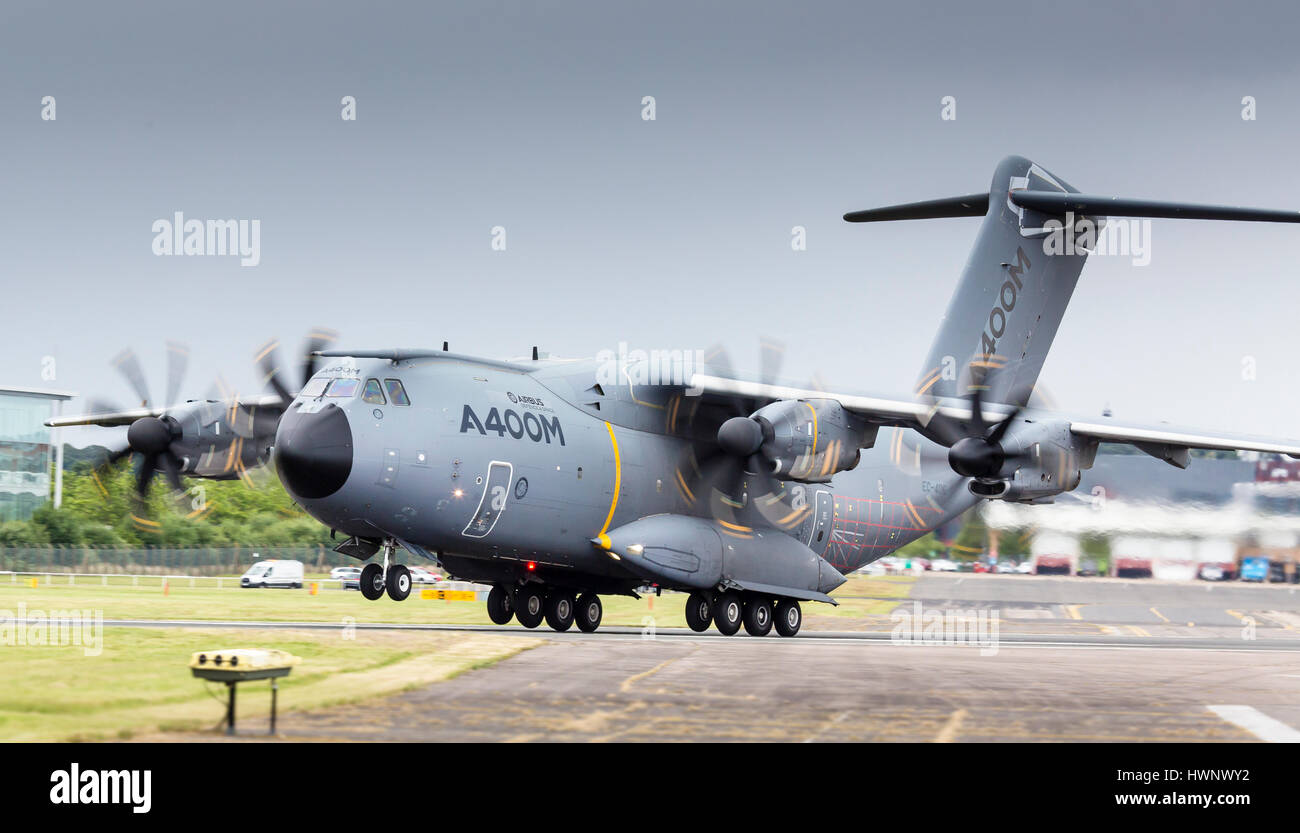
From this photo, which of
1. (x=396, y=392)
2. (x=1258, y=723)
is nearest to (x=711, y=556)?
(x=396, y=392)

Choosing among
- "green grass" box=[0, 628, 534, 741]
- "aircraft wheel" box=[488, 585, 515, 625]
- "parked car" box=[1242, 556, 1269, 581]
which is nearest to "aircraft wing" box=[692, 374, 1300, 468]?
"aircraft wheel" box=[488, 585, 515, 625]

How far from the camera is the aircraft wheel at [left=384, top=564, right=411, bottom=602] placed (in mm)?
20641

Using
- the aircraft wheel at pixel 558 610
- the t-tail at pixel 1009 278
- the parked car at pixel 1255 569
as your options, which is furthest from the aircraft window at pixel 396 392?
the parked car at pixel 1255 569

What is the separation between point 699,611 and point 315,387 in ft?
29.7

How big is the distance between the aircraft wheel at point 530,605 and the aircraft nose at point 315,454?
653cm

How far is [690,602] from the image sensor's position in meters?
25.6

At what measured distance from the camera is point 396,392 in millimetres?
20828

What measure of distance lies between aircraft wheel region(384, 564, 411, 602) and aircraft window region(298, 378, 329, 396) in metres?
3.03

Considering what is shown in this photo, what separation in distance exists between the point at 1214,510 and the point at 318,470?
64.0 ft

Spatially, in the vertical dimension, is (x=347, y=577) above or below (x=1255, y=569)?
below

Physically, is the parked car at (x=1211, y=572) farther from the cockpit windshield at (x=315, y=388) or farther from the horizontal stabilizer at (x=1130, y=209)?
the cockpit windshield at (x=315, y=388)

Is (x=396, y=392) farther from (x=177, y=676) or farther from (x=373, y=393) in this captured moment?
(x=177, y=676)

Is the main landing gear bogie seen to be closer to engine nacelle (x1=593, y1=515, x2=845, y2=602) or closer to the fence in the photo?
engine nacelle (x1=593, y1=515, x2=845, y2=602)

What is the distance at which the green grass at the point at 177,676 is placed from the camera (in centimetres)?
1156
